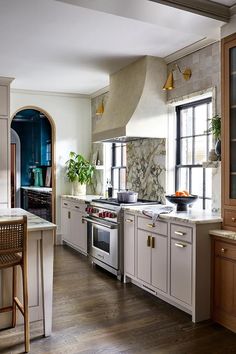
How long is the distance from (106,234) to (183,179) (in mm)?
1220

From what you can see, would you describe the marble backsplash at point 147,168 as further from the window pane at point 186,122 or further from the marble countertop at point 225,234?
the marble countertop at point 225,234

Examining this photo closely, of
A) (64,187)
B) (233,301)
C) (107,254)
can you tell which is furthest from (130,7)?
(64,187)

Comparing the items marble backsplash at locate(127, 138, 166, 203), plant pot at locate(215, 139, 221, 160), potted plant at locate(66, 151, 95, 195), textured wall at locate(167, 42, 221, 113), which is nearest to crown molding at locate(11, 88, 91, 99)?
potted plant at locate(66, 151, 95, 195)

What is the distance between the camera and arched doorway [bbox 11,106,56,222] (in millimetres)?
7582

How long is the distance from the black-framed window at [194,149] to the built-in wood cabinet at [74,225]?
5.80 ft

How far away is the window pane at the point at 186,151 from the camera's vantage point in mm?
4320

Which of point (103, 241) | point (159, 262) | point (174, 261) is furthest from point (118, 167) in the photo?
point (174, 261)

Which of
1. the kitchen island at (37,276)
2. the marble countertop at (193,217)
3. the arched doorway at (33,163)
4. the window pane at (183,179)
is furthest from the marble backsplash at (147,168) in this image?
the arched doorway at (33,163)

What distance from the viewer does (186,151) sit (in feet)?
14.4

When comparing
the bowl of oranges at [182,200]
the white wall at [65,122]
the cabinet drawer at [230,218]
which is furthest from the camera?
the white wall at [65,122]

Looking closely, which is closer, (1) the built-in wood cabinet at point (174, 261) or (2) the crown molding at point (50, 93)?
(1) the built-in wood cabinet at point (174, 261)

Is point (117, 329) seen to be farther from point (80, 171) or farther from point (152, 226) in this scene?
point (80, 171)

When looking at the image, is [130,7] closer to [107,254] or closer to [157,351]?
[157,351]

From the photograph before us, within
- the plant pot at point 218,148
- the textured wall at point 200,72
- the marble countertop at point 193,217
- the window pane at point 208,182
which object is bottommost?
the marble countertop at point 193,217
